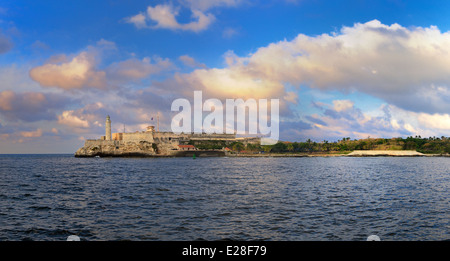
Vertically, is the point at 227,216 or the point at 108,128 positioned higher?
the point at 108,128

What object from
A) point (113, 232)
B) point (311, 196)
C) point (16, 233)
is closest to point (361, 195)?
point (311, 196)

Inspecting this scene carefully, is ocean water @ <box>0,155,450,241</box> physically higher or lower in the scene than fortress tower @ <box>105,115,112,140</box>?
lower

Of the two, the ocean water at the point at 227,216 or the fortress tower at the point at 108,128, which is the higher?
the fortress tower at the point at 108,128

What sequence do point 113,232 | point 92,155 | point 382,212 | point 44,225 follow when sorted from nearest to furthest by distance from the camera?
1. point 113,232
2. point 44,225
3. point 382,212
4. point 92,155

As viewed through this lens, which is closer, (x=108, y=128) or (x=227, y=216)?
(x=227, y=216)

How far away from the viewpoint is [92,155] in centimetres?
19112

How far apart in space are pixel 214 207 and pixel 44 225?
1150 centimetres

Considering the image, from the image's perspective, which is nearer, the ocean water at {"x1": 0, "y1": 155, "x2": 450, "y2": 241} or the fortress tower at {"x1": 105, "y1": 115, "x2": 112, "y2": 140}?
the ocean water at {"x1": 0, "y1": 155, "x2": 450, "y2": 241}

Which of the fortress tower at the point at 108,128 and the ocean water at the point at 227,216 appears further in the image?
the fortress tower at the point at 108,128
